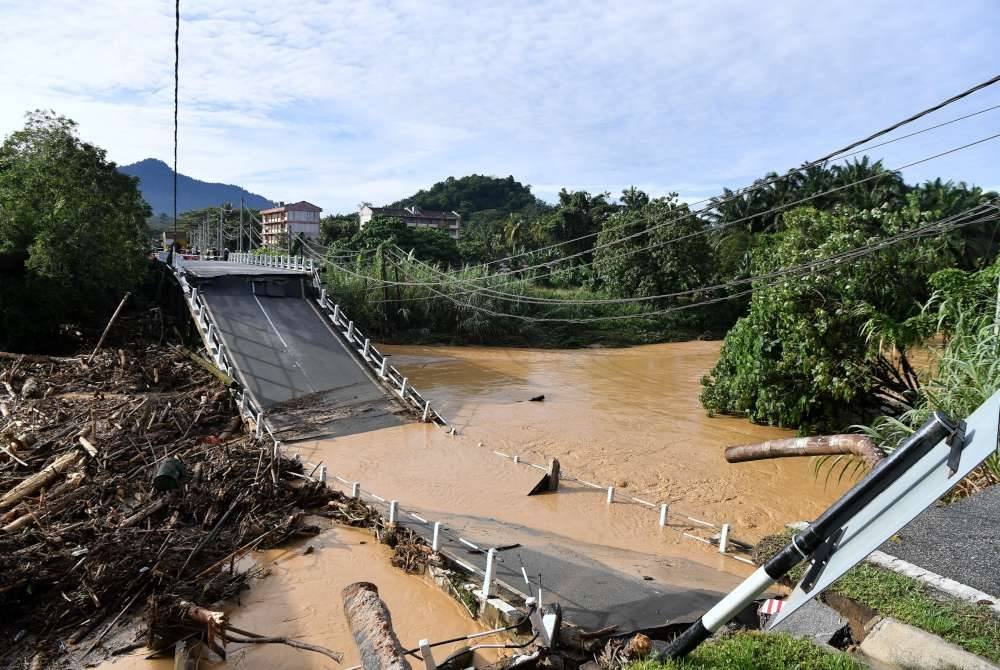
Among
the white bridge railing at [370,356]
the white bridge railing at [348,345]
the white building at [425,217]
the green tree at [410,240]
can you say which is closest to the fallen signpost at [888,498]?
the white bridge railing at [348,345]

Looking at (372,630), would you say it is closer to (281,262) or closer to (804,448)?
(804,448)

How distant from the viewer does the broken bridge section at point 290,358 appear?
1645 centimetres

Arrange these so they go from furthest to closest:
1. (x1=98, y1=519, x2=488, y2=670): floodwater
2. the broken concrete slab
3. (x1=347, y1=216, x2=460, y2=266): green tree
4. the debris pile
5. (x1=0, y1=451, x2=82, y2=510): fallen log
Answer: (x1=347, y1=216, x2=460, y2=266): green tree
(x1=0, y1=451, x2=82, y2=510): fallen log
the debris pile
(x1=98, y1=519, x2=488, y2=670): floodwater
the broken concrete slab

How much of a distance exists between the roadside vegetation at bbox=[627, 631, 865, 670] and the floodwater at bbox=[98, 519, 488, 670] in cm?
287

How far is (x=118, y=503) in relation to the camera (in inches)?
395

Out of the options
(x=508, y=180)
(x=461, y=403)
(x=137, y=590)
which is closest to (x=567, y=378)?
(x=461, y=403)

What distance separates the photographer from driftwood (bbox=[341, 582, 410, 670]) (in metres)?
5.12

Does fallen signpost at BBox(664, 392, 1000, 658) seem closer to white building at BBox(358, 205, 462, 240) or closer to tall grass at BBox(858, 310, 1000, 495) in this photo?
tall grass at BBox(858, 310, 1000, 495)

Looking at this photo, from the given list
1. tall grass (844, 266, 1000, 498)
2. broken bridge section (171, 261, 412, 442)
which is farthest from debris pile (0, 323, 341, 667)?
tall grass (844, 266, 1000, 498)

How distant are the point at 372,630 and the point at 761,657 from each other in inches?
120

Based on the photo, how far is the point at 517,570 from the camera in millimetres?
7828

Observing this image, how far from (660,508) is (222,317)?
49.8ft

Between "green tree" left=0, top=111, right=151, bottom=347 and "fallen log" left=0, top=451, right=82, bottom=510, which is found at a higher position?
"green tree" left=0, top=111, right=151, bottom=347

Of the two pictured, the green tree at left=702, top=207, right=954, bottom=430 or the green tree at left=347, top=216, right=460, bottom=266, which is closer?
the green tree at left=702, top=207, right=954, bottom=430
